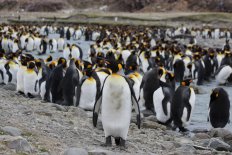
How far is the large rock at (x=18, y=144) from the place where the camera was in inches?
194

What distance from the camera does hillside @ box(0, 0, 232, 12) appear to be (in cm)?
7131

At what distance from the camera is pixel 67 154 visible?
491cm

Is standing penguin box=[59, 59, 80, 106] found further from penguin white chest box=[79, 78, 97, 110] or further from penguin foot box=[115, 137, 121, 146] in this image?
penguin foot box=[115, 137, 121, 146]

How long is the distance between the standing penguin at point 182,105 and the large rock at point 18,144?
4.37 m

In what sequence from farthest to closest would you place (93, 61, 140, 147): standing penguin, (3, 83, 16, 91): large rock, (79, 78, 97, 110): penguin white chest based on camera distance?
(3, 83, 16, 91): large rock → (79, 78, 97, 110): penguin white chest → (93, 61, 140, 147): standing penguin

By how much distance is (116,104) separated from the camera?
20.5 feet

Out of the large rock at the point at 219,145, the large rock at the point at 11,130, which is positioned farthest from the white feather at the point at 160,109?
the large rock at the point at 11,130

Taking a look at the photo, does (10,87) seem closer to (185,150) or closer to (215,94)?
(215,94)

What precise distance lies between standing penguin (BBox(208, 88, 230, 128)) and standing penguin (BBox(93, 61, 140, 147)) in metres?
2.92

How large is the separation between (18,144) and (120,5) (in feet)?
242

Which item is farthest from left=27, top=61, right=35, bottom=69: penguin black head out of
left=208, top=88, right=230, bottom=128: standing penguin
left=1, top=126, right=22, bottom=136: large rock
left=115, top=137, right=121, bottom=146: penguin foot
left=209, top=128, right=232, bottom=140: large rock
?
left=1, top=126, right=22, bottom=136: large rock

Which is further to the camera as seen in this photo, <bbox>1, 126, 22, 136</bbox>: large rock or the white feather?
the white feather

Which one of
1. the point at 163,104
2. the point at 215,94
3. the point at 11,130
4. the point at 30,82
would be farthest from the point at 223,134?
the point at 30,82

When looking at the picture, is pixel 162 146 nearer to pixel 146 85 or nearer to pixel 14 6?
pixel 146 85
